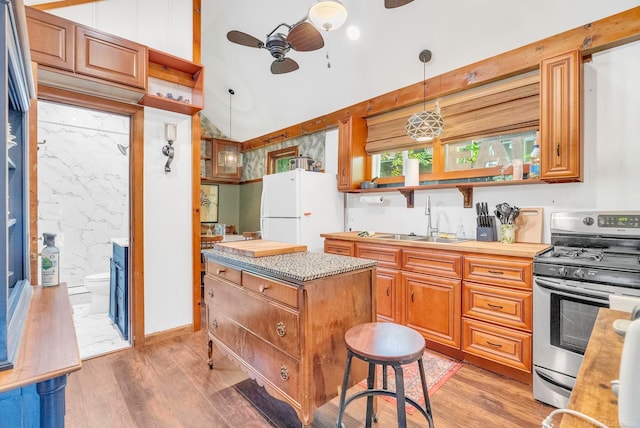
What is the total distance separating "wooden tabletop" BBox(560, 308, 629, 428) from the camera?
60 centimetres

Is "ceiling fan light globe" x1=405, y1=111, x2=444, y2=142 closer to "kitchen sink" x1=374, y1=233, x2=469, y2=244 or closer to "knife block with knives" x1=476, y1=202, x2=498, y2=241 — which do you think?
"knife block with knives" x1=476, y1=202, x2=498, y2=241

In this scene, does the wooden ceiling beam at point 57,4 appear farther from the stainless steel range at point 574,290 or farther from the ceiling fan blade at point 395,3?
the stainless steel range at point 574,290

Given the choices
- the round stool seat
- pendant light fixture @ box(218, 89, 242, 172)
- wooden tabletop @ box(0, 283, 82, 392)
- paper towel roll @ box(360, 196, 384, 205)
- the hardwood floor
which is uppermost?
pendant light fixture @ box(218, 89, 242, 172)

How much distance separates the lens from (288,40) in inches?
103

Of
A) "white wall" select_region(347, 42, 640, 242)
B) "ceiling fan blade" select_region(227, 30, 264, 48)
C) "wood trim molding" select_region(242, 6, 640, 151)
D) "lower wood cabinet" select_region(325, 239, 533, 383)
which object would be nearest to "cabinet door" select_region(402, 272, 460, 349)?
"lower wood cabinet" select_region(325, 239, 533, 383)

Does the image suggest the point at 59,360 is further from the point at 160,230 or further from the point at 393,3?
the point at 393,3

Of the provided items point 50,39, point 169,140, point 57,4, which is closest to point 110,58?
point 50,39

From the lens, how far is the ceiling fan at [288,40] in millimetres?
2455

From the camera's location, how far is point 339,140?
402 centimetres

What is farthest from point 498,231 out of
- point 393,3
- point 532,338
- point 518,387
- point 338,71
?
point 338,71

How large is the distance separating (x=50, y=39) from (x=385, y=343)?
3023 mm

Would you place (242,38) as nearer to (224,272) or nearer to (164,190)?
(164,190)

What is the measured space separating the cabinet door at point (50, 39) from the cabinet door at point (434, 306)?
3.21 metres

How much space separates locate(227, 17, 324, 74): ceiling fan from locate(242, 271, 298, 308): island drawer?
1920 mm
